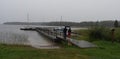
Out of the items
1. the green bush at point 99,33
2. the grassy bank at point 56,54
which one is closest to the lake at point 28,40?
the green bush at point 99,33

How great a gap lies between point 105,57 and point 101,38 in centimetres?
1144

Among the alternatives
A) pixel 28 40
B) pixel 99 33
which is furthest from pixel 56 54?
pixel 28 40

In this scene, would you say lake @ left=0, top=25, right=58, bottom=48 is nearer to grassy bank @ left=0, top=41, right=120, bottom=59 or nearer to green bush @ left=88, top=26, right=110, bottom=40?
green bush @ left=88, top=26, right=110, bottom=40

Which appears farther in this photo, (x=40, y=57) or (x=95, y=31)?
(x=95, y=31)

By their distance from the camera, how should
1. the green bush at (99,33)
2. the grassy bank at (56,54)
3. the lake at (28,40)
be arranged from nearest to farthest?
1. the grassy bank at (56,54)
2. the green bush at (99,33)
3. the lake at (28,40)

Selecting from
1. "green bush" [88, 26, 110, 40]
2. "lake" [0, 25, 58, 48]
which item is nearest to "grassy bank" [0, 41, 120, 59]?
"lake" [0, 25, 58, 48]

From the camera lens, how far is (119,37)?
67.7 feet

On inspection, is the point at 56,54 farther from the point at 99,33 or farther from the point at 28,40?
the point at 28,40

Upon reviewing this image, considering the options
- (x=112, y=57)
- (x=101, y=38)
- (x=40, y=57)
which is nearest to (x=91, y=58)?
(x=112, y=57)

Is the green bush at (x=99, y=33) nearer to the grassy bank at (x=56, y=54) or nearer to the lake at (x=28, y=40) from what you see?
the lake at (x=28, y=40)

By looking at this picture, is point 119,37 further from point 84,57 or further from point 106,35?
point 84,57

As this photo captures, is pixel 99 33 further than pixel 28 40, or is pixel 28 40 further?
pixel 28 40

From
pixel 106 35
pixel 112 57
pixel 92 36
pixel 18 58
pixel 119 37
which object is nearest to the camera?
pixel 18 58

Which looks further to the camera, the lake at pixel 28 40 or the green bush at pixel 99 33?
the lake at pixel 28 40
